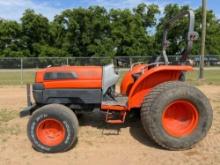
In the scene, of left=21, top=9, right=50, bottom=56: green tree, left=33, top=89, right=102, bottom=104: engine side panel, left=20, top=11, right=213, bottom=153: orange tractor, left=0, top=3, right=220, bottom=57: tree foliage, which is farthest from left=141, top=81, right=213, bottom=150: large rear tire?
left=21, top=9, right=50, bottom=56: green tree

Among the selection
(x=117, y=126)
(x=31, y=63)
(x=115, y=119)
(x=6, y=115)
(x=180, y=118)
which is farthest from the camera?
(x=31, y=63)

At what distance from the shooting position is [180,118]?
622cm

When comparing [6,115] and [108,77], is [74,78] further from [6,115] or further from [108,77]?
[6,115]

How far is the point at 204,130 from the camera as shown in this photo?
237 inches

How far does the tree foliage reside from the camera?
48.4 meters

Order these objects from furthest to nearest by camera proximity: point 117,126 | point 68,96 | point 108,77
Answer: point 117,126 → point 108,77 → point 68,96

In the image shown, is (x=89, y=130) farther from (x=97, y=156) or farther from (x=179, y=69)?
(x=179, y=69)

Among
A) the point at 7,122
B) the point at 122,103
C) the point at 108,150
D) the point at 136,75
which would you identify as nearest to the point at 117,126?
the point at 122,103

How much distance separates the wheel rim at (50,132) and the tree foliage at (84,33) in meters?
41.8

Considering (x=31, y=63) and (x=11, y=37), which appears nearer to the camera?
(x=31, y=63)

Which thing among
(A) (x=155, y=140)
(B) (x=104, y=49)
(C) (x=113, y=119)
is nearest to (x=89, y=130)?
(C) (x=113, y=119)

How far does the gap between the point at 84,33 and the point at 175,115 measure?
45.0 meters

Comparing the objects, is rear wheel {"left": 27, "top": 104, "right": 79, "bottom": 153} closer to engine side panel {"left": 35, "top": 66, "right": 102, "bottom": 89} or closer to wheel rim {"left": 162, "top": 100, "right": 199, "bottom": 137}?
engine side panel {"left": 35, "top": 66, "right": 102, "bottom": 89}

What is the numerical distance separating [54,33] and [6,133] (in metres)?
44.5
